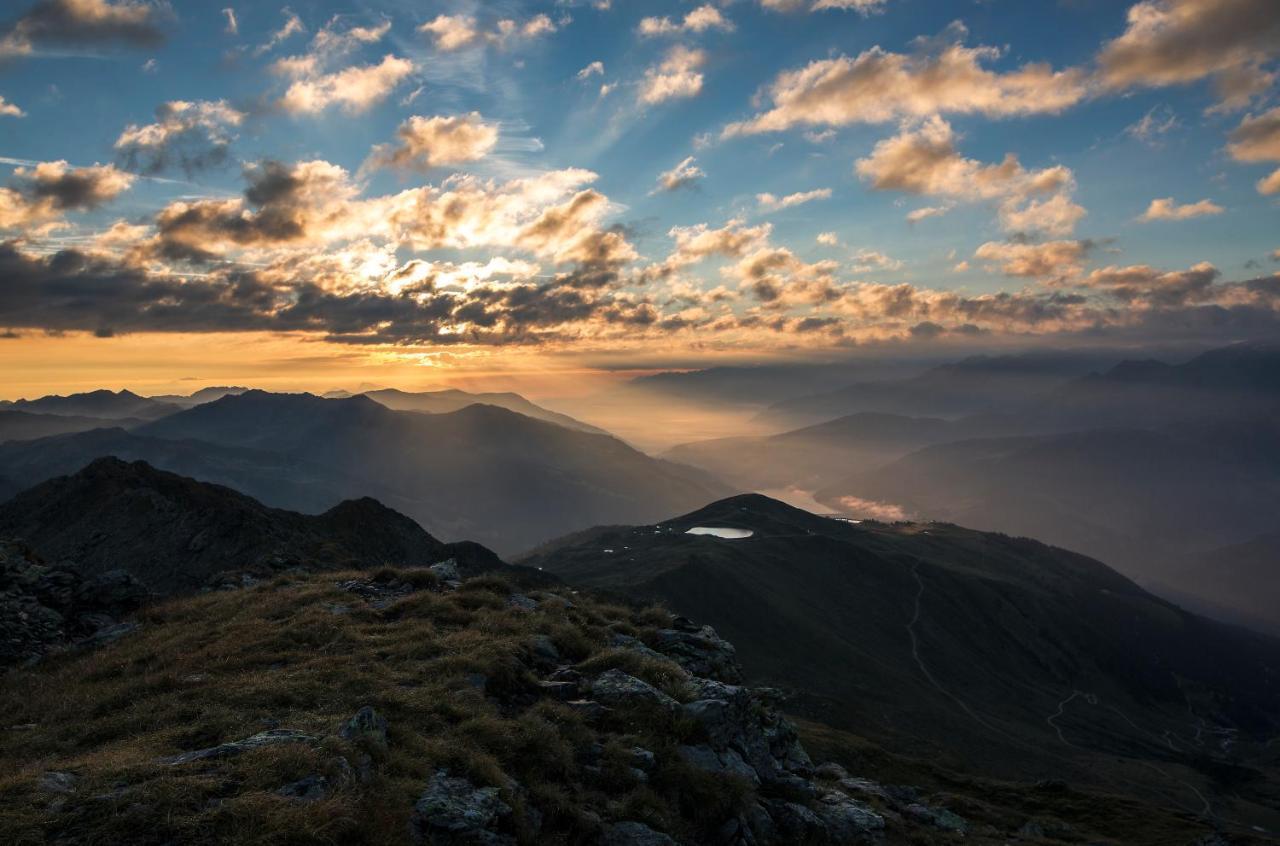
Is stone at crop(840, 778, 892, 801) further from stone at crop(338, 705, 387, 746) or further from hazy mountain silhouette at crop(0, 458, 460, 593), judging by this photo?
hazy mountain silhouette at crop(0, 458, 460, 593)

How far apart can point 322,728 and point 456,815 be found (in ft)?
16.0

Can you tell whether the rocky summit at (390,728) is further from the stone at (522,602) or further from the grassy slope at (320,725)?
the stone at (522,602)

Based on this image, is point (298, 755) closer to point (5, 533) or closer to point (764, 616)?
point (5, 533)

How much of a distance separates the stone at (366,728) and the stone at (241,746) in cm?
72

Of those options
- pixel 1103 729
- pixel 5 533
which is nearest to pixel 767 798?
pixel 5 533

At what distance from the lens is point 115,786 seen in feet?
41.9

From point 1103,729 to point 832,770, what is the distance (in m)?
209

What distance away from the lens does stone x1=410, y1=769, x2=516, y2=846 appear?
13469 millimetres

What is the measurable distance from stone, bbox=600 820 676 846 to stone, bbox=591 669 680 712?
16.5ft

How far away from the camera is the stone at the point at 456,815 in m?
13.5

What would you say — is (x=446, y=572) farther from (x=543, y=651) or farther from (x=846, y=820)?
(x=846, y=820)

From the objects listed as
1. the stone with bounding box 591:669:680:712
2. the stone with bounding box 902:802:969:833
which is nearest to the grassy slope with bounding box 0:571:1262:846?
the stone with bounding box 591:669:680:712

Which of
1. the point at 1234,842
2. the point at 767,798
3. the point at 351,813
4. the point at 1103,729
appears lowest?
the point at 1103,729

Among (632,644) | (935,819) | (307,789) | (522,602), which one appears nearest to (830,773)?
(935,819)
